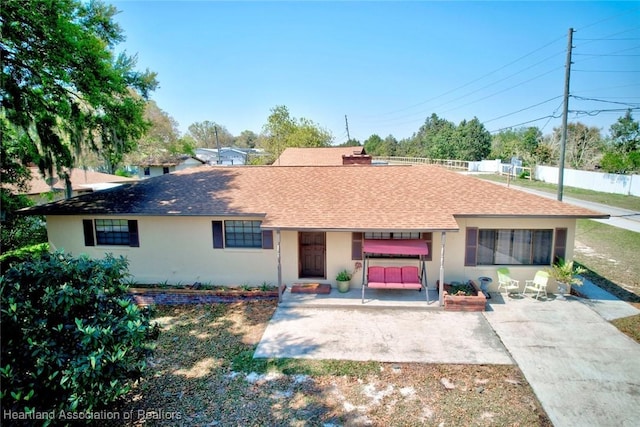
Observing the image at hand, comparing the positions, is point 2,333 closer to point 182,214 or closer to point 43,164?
point 182,214

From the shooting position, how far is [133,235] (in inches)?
458

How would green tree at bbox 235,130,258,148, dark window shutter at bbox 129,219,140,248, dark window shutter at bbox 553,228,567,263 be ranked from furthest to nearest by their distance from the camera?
1. green tree at bbox 235,130,258,148
2. dark window shutter at bbox 129,219,140,248
3. dark window shutter at bbox 553,228,567,263

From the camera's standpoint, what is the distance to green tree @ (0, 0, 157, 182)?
973 cm

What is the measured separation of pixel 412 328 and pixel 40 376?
722 centimetres

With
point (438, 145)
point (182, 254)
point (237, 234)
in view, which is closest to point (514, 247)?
point (237, 234)

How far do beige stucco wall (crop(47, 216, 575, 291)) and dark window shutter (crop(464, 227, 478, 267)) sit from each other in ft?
0.39

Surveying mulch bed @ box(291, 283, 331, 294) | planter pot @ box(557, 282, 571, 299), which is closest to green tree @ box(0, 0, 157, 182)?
mulch bed @ box(291, 283, 331, 294)

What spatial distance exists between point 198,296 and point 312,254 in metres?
3.62

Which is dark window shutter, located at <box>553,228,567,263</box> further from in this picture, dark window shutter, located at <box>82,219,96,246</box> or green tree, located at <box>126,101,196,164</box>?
green tree, located at <box>126,101,196,164</box>

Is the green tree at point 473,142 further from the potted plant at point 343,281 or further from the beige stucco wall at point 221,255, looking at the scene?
the potted plant at point 343,281

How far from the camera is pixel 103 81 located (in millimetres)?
11047

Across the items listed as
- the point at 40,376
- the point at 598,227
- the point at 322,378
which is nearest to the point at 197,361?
the point at 322,378

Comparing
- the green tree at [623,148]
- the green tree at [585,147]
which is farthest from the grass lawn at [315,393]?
the green tree at [585,147]

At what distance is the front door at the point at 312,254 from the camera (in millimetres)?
11406
